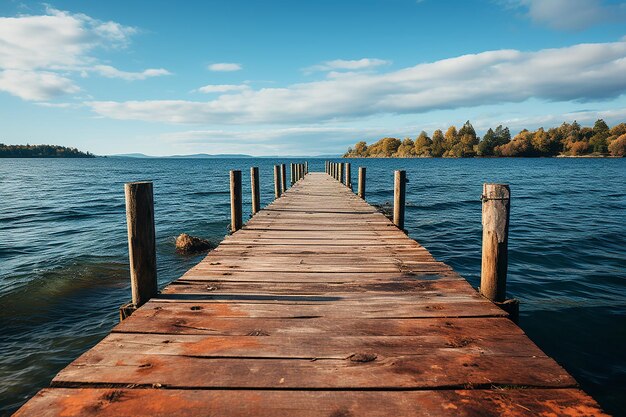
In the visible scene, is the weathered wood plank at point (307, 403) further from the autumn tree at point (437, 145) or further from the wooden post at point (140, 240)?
the autumn tree at point (437, 145)

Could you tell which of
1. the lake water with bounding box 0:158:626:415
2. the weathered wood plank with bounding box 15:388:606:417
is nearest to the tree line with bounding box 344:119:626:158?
the lake water with bounding box 0:158:626:415

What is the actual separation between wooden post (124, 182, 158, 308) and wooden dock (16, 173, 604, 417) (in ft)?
0.71

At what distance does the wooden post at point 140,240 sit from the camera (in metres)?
3.30

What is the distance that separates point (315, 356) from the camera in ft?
7.48

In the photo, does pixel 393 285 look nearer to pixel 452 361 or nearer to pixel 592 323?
pixel 452 361

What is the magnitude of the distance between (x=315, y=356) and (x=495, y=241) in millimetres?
2264

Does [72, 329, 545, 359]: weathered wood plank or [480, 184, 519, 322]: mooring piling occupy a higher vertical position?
[480, 184, 519, 322]: mooring piling

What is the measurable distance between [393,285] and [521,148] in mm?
154701

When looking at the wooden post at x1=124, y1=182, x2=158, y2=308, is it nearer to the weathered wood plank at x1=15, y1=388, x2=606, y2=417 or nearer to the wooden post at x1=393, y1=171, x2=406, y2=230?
the weathered wood plank at x1=15, y1=388, x2=606, y2=417

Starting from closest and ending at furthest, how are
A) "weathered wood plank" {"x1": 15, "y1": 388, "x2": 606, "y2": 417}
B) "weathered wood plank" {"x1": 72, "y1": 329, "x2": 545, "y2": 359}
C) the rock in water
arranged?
"weathered wood plank" {"x1": 15, "y1": 388, "x2": 606, "y2": 417}
"weathered wood plank" {"x1": 72, "y1": 329, "x2": 545, "y2": 359}
the rock in water

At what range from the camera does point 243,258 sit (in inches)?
184

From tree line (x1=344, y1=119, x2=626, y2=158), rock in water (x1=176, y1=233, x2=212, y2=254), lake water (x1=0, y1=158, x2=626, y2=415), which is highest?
tree line (x1=344, y1=119, x2=626, y2=158)

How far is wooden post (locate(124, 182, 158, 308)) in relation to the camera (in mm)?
3301

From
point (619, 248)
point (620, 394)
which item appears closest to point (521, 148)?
point (619, 248)
